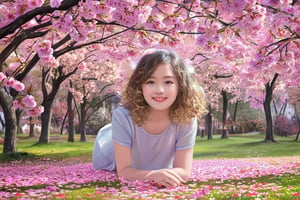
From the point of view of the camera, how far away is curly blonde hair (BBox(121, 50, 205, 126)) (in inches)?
190

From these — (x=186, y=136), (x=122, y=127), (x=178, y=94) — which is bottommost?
(x=186, y=136)

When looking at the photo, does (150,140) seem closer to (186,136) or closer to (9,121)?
(186,136)

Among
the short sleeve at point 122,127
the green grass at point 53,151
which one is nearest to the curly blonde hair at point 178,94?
the short sleeve at point 122,127

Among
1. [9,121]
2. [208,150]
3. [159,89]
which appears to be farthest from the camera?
[208,150]

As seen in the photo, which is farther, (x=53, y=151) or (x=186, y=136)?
(x=53, y=151)

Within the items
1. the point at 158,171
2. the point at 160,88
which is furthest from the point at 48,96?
the point at 160,88

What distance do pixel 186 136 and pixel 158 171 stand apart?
27.2 inches

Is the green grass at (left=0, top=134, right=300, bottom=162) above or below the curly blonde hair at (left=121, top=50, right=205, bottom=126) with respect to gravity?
below

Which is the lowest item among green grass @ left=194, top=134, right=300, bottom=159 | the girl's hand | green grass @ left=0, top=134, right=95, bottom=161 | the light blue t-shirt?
green grass @ left=0, top=134, right=95, bottom=161

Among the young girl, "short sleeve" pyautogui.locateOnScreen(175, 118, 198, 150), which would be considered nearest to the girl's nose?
the young girl

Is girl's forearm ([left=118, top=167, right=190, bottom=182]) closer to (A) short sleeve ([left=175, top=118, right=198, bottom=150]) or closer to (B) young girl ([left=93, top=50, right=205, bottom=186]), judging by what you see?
(B) young girl ([left=93, top=50, right=205, bottom=186])

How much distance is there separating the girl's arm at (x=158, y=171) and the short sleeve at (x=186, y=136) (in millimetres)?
69

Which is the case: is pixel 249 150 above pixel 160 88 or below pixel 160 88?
below

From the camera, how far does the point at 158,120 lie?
5184 millimetres
